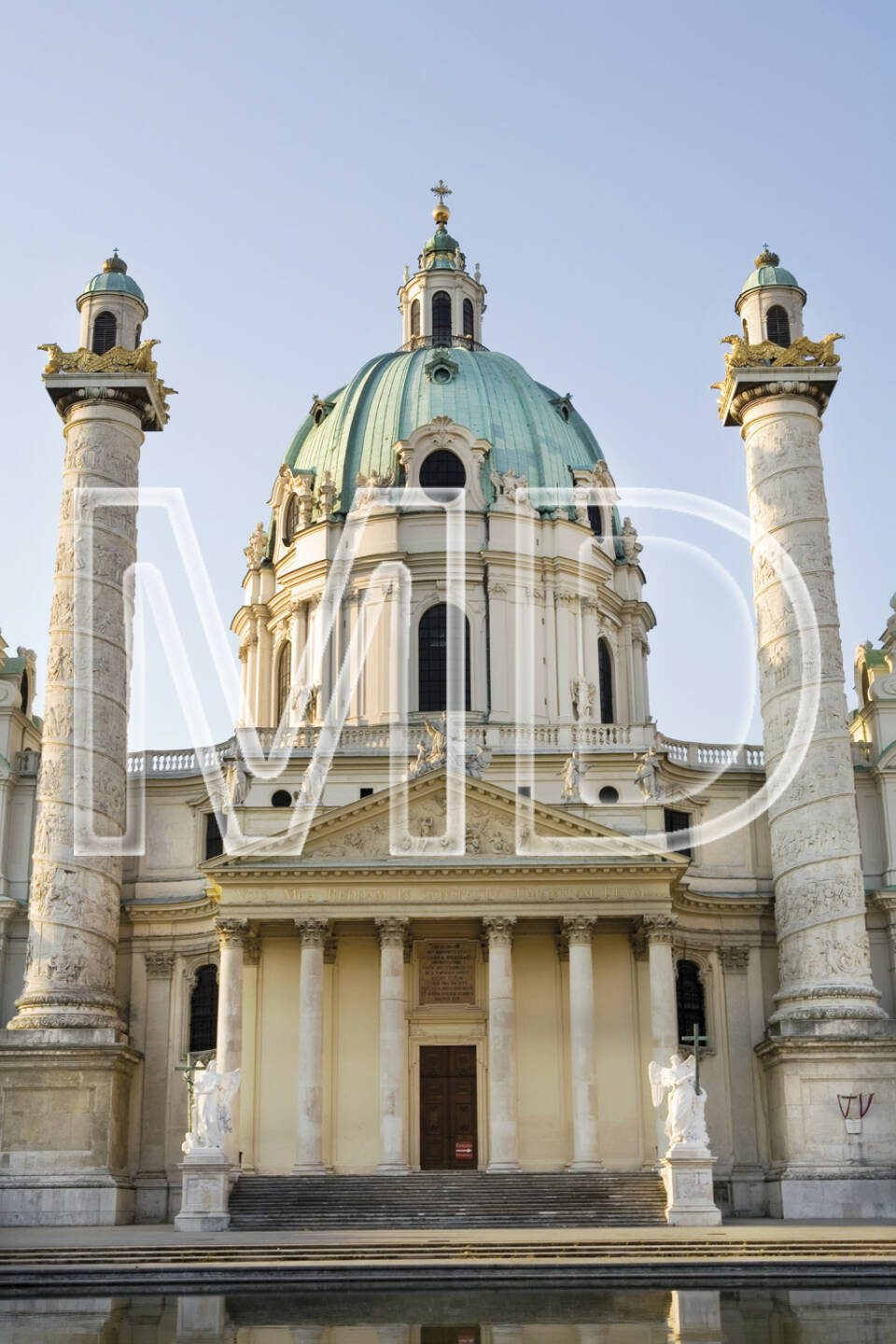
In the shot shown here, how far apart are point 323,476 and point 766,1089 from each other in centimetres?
2473

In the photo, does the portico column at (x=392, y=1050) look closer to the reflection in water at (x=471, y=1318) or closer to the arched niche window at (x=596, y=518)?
the reflection in water at (x=471, y=1318)

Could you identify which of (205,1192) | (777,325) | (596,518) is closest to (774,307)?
(777,325)

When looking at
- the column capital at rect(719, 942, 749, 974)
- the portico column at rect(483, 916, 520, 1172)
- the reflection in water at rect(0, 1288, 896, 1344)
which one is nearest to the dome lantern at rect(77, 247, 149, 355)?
the portico column at rect(483, 916, 520, 1172)

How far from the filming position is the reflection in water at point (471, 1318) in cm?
1695

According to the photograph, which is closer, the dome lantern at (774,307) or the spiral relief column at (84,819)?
the spiral relief column at (84,819)

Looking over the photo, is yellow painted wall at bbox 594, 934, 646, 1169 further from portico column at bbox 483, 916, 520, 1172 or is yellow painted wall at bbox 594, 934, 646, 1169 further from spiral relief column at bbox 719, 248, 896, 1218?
spiral relief column at bbox 719, 248, 896, 1218

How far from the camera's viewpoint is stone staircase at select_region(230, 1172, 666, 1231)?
1326 inches

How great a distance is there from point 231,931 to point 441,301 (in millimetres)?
29528

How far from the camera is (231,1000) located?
38.7 m

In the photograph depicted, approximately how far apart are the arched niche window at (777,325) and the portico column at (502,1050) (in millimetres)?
17970

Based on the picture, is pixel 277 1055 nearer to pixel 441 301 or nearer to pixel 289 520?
pixel 289 520

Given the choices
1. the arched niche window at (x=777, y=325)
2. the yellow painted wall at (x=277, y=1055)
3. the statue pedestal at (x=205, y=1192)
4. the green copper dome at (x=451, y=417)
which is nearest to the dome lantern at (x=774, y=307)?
the arched niche window at (x=777, y=325)

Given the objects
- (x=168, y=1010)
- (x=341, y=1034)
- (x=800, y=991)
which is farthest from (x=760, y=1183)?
(x=168, y=1010)

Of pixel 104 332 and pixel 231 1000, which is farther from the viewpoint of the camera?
pixel 104 332
